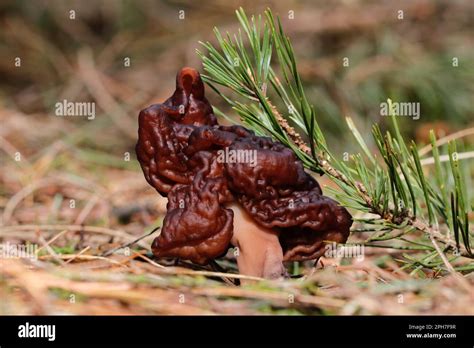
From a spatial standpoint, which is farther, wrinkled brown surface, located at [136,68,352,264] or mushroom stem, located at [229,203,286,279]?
mushroom stem, located at [229,203,286,279]

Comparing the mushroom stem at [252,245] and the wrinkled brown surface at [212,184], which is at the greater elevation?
the wrinkled brown surface at [212,184]

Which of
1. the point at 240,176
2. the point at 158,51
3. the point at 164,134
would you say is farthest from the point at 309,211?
the point at 158,51

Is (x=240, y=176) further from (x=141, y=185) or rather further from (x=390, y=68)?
(x=390, y=68)

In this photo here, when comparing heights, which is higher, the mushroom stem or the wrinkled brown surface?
the wrinkled brown surface

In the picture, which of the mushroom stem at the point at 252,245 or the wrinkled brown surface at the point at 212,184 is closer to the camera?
the wrinkled brown surface at the point at 212,184

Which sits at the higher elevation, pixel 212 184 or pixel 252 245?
pixel 212 184
